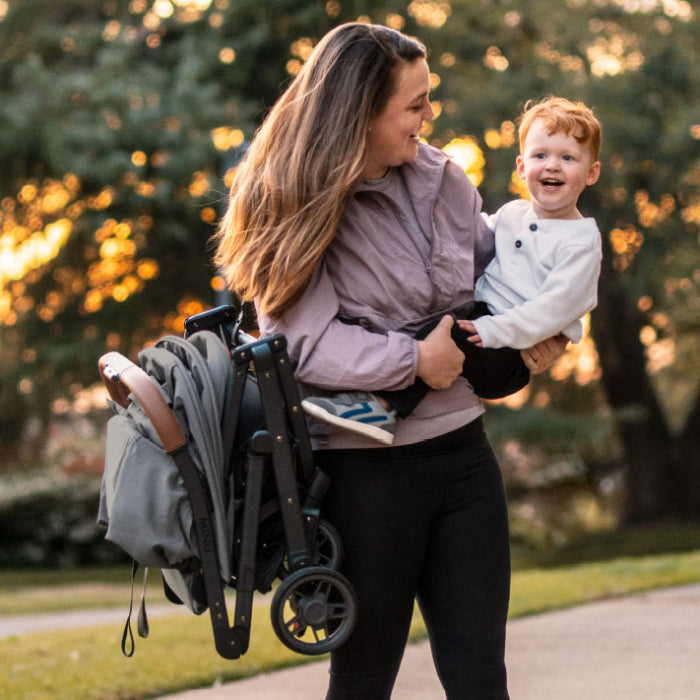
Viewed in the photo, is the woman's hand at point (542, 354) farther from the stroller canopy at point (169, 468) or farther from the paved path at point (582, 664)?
the paved path at point (582, 664)

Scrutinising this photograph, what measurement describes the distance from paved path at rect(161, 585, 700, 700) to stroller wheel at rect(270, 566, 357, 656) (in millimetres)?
2312

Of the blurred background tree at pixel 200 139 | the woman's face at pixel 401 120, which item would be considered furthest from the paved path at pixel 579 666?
the blurred background tree at pixel 200 139

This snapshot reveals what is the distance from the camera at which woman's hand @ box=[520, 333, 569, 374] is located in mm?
2699

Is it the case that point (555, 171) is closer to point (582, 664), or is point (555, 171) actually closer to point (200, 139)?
point (582, 664)

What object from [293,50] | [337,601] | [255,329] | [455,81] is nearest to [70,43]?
[293,50]

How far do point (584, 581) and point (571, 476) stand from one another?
10334 millimetres

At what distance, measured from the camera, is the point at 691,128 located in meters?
11.4

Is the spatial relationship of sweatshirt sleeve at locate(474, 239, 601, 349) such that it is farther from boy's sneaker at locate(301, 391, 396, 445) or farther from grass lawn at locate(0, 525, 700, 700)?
grass lawn at locate(0, 525, 700, 700)

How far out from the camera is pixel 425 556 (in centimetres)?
270

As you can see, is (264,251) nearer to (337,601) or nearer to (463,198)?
(463,198)

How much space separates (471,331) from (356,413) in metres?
0.33

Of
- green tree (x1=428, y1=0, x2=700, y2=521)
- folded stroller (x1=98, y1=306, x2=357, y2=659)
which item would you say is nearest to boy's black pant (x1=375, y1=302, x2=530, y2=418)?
folded stroller (x1=98, y1=306, x2=357, y2=659)

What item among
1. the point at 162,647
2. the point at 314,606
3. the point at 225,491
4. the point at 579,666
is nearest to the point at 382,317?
the point at 225,491

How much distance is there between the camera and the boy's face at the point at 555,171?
2.75 metres
